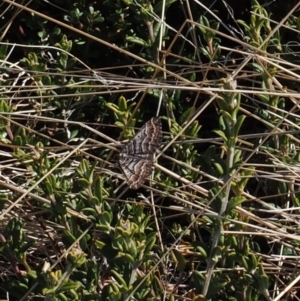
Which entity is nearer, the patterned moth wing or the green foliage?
the green foliage

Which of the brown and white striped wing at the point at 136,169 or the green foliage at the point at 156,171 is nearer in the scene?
the green foliage at the point at 156,171

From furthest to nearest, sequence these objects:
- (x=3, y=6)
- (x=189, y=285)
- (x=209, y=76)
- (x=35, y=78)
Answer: (x=3, y=6) < (x=209, y=76) < (x=35, y=78) < (x=189, y=285)

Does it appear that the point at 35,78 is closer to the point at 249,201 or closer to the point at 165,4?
the point at 165,4

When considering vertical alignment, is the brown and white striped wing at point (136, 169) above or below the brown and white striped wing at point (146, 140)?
below

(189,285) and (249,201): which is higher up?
(249,201)

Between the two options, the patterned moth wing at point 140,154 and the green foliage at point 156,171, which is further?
the patterned moth wing at point 140,154

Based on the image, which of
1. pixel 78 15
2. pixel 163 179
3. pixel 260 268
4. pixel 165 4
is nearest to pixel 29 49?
pixel 78 15
